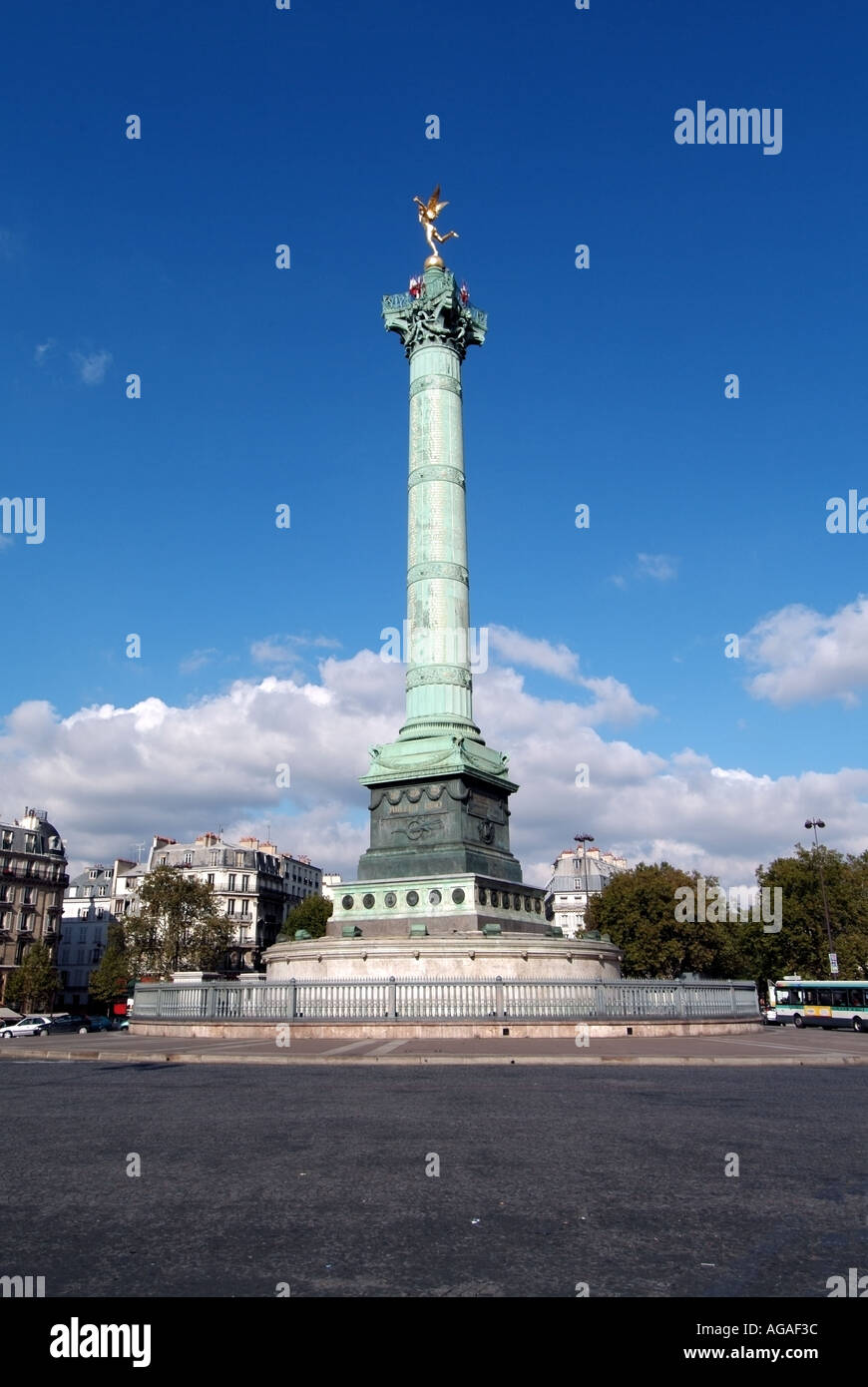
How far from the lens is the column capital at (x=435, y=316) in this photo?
138 ft

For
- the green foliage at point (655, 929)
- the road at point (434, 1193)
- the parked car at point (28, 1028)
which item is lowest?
the parked car at point (28, 1028)

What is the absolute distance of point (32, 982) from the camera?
6694 centimetres

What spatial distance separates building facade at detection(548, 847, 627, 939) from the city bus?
58903 millimetres

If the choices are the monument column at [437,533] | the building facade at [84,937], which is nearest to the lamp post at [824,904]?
the monument column at [437,533]

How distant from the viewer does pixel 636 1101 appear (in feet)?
40.0

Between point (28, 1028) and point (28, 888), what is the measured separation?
3208cm

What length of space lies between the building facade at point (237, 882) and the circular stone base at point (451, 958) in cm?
5408

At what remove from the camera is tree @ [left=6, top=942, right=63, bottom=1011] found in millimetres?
67000

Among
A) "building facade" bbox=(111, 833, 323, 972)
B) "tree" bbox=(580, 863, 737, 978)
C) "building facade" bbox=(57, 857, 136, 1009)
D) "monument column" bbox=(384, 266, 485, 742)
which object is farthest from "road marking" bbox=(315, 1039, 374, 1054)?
"building facade" bbox=(57, 857, 136, 1009)

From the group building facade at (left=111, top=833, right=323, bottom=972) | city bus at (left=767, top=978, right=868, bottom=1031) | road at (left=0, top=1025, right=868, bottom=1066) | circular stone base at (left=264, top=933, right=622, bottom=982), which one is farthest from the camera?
building facade at (left=111, top=833, right=323, bottom=972)

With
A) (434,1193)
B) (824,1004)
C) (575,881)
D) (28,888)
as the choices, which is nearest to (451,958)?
(434,1193)

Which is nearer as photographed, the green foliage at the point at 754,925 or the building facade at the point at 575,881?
the green foliage at the point at 754,925

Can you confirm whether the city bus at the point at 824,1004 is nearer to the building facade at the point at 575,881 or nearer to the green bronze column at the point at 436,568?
the green bronze column at the point at 436,568

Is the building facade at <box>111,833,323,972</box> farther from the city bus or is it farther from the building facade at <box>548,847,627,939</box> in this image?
the city bus
